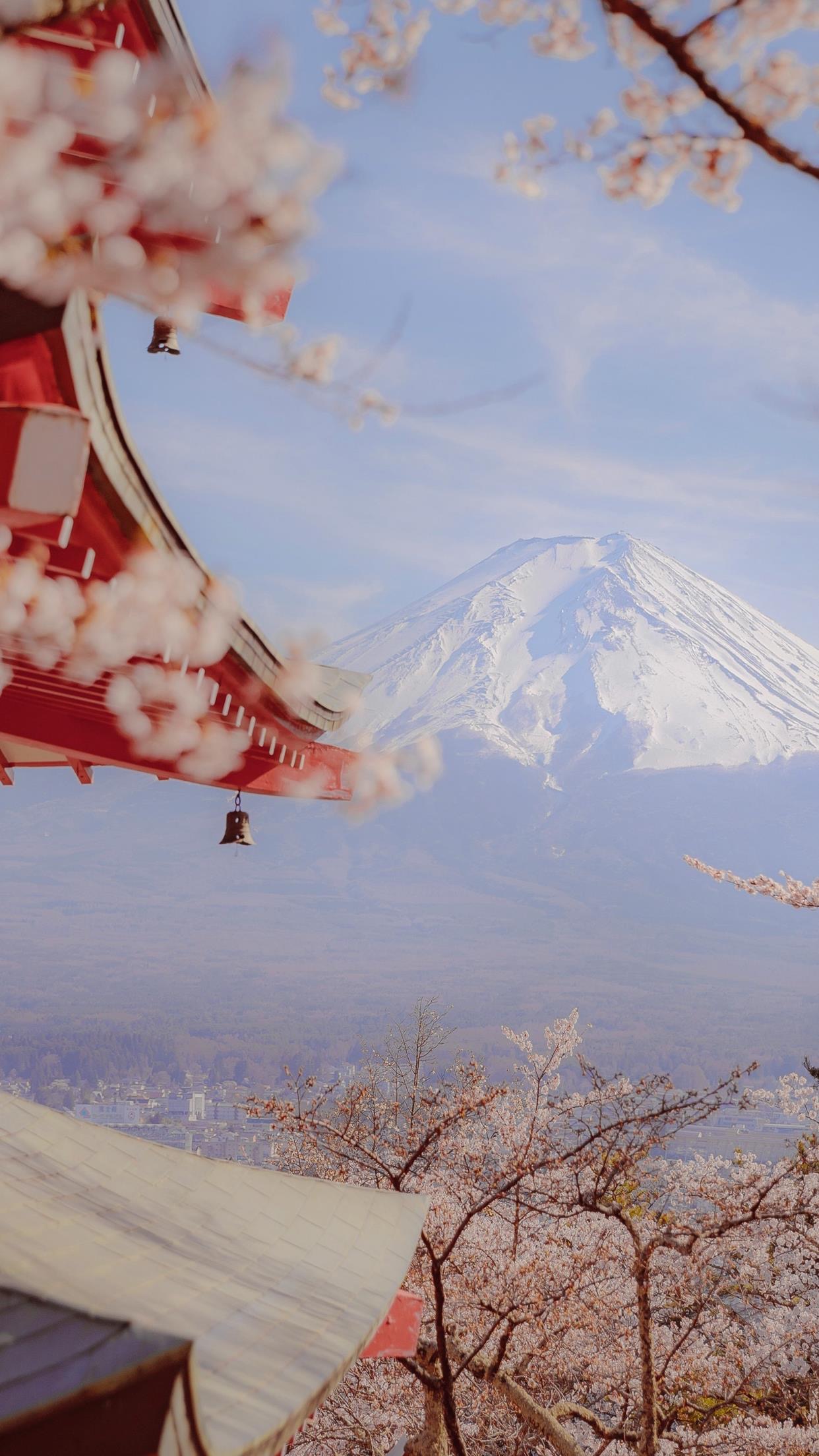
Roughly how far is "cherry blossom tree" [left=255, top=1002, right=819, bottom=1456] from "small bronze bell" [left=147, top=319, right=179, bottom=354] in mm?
5532

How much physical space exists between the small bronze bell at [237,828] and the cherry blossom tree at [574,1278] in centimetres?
316

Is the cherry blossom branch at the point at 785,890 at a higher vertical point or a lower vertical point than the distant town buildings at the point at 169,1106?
higher

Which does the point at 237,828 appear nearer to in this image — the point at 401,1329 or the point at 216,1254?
the point at 216,1254

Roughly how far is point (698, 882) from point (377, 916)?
2918 cm

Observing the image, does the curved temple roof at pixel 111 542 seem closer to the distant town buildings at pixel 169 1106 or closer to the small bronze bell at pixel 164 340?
the small bronze bell at pixel 164 340

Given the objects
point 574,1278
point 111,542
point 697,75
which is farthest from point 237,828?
point 574,1278

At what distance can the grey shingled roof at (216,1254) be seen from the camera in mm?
2760

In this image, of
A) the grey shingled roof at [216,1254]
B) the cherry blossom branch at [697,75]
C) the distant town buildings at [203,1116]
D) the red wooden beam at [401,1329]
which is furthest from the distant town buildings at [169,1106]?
the cherry blossom branch at [697,75]

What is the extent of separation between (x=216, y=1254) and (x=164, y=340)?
126 inches

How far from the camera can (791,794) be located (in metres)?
98.2

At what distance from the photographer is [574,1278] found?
8500mm

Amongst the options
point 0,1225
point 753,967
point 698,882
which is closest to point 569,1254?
point 0,1225

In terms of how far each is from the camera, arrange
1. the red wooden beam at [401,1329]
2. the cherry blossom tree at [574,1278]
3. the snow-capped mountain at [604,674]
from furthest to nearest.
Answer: the snow-capped mountain at [604,674] < the cherry blossom tree at [574,1278] < the red wooden beam at [401,1329]

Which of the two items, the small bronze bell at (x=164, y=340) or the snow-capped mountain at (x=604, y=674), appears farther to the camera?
the snow-capped mountain at (x=604, y=674)
